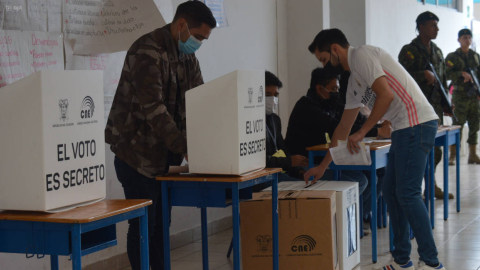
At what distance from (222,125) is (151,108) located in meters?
0.32

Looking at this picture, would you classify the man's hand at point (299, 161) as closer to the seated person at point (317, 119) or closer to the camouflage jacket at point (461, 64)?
the seated person at point (317, 119)

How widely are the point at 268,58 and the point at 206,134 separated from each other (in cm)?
302

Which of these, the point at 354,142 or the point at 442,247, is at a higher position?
the point at 354,142

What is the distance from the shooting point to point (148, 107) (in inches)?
93.4

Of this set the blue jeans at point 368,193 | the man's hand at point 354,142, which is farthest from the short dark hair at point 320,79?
the man's hand at point 354,142

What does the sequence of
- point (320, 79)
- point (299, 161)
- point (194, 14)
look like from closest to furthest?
point (194, 14) → point (299, 161) → point (320, 79)

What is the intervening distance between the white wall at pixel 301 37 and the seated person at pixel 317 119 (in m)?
1.33

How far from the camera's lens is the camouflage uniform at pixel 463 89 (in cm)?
763

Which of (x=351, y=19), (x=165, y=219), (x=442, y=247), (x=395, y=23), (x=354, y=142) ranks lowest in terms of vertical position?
(x=442, y=247)

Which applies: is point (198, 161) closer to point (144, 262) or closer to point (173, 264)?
point (144, 262)

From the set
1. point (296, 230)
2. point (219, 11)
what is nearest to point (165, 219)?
point (296, 230)

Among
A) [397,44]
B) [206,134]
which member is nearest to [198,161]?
[206,134]

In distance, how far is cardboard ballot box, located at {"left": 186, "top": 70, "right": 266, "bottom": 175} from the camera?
7.36ft

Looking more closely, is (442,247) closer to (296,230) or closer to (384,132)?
(384,132)
